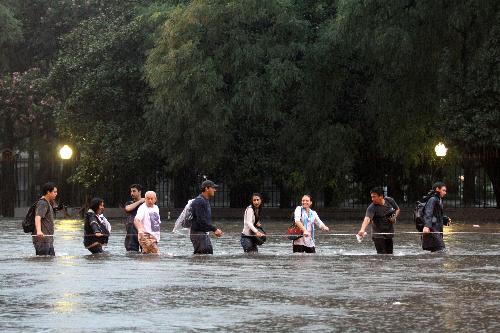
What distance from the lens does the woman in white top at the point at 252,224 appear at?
23.6 metres

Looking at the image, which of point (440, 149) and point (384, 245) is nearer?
point (384, 245)

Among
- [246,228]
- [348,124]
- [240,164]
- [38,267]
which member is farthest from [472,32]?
[38,267]

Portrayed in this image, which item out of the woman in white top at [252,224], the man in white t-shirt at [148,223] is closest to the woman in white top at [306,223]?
the woman in white top at [252,224]

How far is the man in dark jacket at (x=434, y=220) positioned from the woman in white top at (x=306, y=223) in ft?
5.94

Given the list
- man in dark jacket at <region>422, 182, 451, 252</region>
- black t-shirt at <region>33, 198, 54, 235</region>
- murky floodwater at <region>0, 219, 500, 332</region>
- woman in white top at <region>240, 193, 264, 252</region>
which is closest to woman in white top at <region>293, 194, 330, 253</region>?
murky floodwater at <region>0, 219, 500, 332</region>

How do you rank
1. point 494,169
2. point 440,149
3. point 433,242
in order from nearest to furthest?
point 433,242 < point 440,149 < point 494,169

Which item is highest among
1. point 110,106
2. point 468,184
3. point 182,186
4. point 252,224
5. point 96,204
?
point 110,106

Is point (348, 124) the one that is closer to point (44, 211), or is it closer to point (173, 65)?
point (173, 65)

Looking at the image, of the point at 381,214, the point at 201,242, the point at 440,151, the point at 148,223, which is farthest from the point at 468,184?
the point at 148,223

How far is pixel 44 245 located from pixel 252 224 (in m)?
3.70

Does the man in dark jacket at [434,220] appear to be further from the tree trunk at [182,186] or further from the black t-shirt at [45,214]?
the tree trunk at [182,186]

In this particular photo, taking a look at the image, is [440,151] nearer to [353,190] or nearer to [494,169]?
[494,169]

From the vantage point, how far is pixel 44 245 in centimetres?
2289

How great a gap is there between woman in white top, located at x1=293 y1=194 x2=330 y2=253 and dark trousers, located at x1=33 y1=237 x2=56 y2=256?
168 inches
